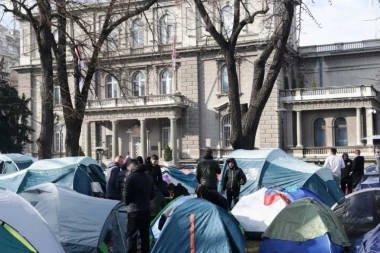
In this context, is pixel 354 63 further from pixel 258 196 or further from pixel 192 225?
pixel 192 225

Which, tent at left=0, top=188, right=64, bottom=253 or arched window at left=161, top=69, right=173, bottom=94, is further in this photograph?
arched window at left=161, top=69, right=173, bottom=94

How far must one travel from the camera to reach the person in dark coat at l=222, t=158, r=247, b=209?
12820mm

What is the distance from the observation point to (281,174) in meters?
14.1

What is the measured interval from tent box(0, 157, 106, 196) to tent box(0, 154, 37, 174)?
5492 millimetres

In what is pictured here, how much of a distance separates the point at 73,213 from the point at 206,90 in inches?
1257

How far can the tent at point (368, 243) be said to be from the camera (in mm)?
8258

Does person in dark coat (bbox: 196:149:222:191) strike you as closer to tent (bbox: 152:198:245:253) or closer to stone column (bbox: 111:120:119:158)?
tent (bbox: 152:198:245:253)

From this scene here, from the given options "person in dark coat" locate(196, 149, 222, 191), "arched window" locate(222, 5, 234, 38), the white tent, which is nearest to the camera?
the white tent

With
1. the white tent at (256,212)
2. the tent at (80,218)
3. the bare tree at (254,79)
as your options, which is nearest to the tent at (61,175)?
the bare tree at (254,79)

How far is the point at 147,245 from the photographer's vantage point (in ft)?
28.8

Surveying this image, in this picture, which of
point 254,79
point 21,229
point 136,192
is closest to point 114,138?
point 254,79

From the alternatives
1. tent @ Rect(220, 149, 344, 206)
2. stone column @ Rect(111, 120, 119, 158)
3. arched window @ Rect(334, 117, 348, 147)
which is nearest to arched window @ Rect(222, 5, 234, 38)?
tent @ Rect(220, 149, 344, 206)

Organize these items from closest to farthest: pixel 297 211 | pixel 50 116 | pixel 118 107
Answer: pixel 297 211 → pixel 50 116 → pixel 118 107

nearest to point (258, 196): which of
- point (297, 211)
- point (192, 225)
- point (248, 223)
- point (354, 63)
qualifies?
point (248, 223)
